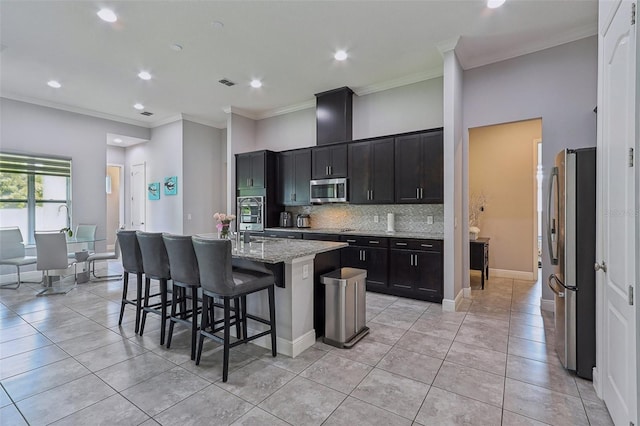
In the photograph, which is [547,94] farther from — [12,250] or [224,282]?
[12,250]

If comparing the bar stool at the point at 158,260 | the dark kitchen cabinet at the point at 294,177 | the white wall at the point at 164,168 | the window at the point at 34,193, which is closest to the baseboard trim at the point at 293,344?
the bar stool at the point at 158,260

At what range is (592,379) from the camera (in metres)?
2.21

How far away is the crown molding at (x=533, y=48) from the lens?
3.50 m

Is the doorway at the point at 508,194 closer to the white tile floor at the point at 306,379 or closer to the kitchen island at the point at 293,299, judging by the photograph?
the white tile floor at the point at 306,379

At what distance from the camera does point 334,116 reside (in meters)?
5.32

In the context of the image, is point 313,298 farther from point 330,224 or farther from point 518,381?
point 330,224

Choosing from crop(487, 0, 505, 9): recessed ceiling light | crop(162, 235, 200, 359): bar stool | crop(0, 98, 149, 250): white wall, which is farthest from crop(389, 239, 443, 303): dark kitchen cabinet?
crop(0, 98, 149, 250): white wall

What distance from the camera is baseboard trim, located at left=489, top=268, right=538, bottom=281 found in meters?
5.26

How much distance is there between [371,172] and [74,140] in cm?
601

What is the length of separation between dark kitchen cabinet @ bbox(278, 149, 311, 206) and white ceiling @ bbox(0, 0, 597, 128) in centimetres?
118

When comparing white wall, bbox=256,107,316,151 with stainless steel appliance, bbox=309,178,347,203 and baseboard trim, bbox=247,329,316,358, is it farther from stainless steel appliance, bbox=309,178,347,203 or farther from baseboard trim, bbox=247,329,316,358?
baseboard trim, bbox=247,329,316,358

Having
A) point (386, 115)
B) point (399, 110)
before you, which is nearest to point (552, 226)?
point (399, 110)

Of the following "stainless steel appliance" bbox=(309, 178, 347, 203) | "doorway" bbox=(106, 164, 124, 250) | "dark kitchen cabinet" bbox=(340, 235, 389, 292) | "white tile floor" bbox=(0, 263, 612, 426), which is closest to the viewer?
"white tile floor" bbox=(0, 263, 612, 426)

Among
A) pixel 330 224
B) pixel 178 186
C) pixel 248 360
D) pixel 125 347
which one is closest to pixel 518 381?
pixel 248 360
